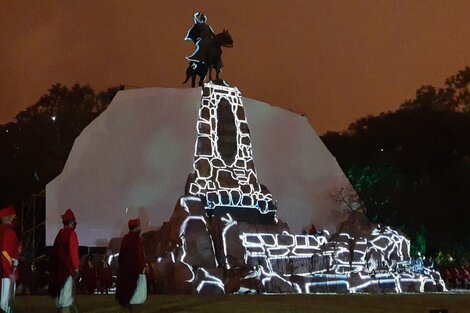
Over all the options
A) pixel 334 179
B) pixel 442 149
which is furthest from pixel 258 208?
pixel 442 149

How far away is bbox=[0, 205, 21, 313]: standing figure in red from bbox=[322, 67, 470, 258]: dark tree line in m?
28.5

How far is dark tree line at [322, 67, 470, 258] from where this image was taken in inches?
1405

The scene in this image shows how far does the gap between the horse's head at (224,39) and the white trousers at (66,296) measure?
65.0 ft

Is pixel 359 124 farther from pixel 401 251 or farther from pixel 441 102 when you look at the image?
pixel 401 251

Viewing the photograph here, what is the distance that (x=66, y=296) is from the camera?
917cm

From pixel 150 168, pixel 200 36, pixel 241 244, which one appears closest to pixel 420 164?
pixel 150 168

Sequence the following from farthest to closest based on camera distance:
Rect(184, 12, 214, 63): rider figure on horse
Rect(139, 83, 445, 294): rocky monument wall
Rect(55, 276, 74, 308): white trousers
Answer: Rect(184, 12, 214, 63): rider figure on horse
Rect(139, 83, 445, 294): rocky monument wall
Rect(55, 276, 74, 308): white trousers

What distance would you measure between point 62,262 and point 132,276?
0.92m

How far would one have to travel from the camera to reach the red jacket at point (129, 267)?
9.70 meters

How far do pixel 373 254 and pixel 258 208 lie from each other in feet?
14.0

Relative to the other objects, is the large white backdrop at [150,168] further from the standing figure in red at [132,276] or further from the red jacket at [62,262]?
the red jacket at [62,262]

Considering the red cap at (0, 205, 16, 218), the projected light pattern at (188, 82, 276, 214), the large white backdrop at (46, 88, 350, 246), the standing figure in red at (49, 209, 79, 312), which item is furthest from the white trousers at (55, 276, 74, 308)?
the large white backdrop at (46, 88, 350, 246)

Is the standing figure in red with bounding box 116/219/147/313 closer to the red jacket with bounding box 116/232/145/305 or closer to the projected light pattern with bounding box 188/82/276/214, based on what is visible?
the red jacket with bounding box 116/232/145/305

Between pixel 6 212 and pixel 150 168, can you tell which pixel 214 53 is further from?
pixel 6 212
